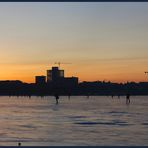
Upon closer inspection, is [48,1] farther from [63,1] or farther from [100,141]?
[100,141]

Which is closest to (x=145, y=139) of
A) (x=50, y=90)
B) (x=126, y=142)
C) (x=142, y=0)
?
(x=126, y=142)

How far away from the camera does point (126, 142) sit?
47.4 feet

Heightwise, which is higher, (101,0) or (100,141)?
(101,0)

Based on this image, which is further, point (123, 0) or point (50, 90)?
point (50, 90)

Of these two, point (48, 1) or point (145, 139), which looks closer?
point (48, 1)

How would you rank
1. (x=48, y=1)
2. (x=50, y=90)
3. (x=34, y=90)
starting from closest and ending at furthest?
1. (x=48, y=1)
2. (x=50, y=90)
3. (x=34, y=90)

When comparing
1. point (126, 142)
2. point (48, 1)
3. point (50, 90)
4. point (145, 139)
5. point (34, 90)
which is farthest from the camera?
point (34, 90)

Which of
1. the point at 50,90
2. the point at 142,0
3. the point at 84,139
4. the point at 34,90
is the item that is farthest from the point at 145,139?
the point at 34,90

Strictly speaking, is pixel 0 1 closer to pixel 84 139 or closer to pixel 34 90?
pixel 84 139

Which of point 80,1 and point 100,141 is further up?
point 80,1

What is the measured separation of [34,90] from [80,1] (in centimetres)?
13769

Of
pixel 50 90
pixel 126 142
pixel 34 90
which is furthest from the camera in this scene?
pixel 34 90

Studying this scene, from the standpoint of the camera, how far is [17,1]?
228 cm

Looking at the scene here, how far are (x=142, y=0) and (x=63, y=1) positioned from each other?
42 centimetres
